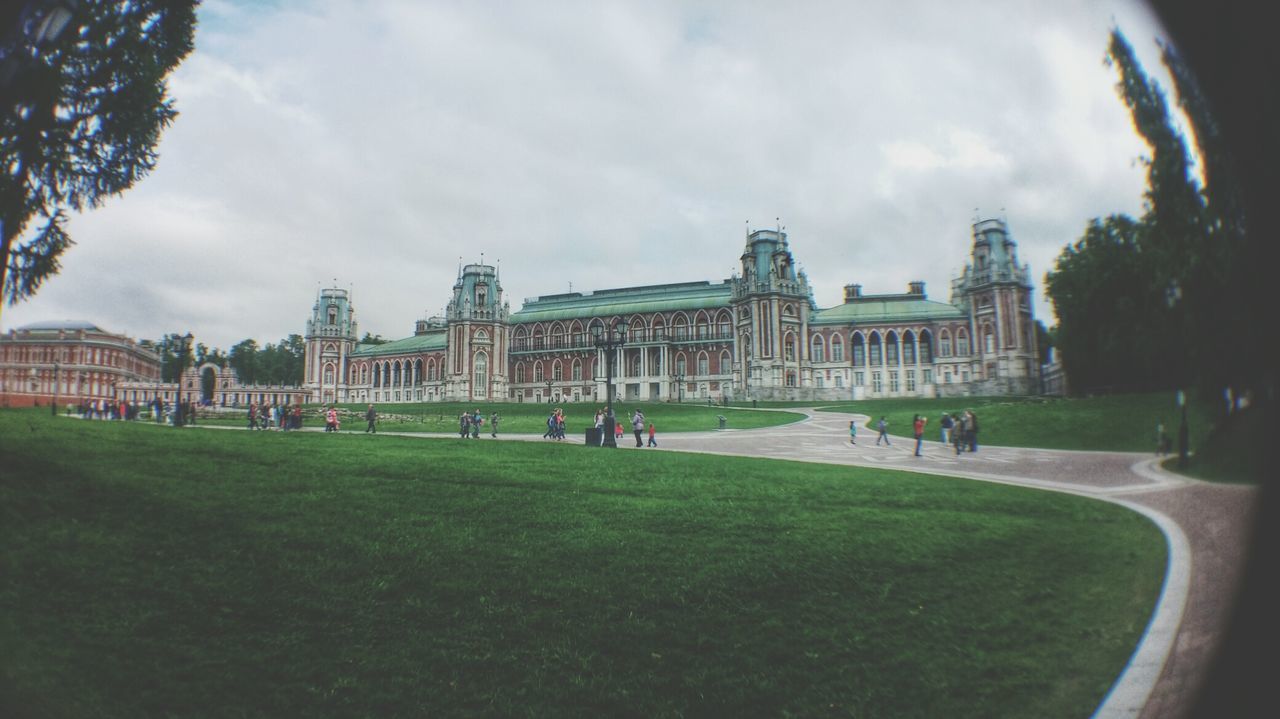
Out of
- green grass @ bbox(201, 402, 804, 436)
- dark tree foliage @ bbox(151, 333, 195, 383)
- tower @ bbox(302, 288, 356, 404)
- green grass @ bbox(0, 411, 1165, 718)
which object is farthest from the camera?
tower @ bbox(302, 288, 356, 404)

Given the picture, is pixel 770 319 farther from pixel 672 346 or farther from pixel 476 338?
pixel 476 338

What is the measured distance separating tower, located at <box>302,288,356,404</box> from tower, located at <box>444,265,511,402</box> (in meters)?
20.7

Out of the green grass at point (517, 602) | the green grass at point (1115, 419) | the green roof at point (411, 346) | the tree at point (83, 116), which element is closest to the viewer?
the green grass at point (1115, 419)

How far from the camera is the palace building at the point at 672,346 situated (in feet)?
209

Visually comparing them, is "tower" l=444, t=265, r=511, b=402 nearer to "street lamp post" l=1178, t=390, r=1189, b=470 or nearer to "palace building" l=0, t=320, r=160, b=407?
"palace building" l=0, t=320, r=160, b=407

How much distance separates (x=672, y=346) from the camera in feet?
240

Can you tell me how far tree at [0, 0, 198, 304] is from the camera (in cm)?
289


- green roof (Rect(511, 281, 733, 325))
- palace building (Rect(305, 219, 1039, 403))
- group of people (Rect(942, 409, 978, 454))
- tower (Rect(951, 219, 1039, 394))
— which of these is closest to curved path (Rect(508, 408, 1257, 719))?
tower (Rect(951, 219, 1039, 394))

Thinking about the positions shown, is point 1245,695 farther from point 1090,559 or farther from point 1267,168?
point 1090,559

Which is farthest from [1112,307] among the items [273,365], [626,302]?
[273,365]

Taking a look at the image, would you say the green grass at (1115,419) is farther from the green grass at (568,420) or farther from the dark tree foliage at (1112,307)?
the green grass at (568,420)

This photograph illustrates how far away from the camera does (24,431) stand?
25.1ft

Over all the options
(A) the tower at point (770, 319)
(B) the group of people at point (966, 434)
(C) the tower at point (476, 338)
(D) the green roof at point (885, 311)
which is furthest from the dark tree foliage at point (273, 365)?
(B) the group of people at point (966, 434)

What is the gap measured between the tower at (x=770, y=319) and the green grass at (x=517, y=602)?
2122 inches
